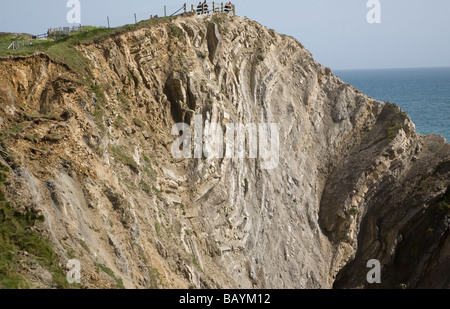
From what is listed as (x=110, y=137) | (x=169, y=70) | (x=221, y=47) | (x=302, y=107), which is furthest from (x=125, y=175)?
(x=302, y=107)

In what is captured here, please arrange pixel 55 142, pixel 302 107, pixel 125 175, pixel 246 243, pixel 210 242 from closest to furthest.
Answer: pixel 55 142 < pixel 125 175 < pixel 210 242 < pixel 246 243 < pixel 302 107

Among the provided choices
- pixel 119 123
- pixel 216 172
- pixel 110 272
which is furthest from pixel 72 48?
pixel 110 272

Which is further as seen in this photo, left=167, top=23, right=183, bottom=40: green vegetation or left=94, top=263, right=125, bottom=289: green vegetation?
left=167, top=23, right=183, bottom=40: green vegetation

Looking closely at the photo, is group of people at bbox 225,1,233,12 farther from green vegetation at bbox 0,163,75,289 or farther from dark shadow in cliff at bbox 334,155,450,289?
green vegetation at bbox 0,163,75,289

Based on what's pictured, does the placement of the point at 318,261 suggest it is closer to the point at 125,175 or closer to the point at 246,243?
the point at 246,243

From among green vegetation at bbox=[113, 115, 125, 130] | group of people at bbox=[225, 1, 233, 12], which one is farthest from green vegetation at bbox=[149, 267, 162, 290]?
group of people at bbox=[225, 1, 233, 12]

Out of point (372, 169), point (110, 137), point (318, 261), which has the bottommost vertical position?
point (318, 261)

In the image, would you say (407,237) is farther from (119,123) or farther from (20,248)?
(20,248)

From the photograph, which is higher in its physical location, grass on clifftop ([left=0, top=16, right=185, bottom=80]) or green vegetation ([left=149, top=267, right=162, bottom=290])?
grass on clifftop ([left=0, top=16, right=185, bottom=80])
